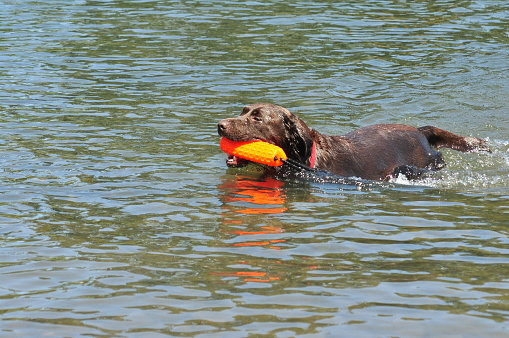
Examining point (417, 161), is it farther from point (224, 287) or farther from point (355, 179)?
point (224, 287)

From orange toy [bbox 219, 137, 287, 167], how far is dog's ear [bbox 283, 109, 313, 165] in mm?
277

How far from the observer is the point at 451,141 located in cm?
1081

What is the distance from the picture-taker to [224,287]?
5.80 meters

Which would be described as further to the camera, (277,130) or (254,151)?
(277,130)

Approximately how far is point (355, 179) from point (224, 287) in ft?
13.0

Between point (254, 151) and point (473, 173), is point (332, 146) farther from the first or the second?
point (473, 173)

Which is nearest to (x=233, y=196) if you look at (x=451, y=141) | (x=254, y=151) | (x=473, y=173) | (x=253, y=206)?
(x=253, y=206)

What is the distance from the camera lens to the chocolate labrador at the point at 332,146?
9.55 m

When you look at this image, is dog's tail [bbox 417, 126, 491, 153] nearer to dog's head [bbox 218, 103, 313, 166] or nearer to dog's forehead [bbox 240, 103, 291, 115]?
dog's head [bbox 218, 103, 313, 166]

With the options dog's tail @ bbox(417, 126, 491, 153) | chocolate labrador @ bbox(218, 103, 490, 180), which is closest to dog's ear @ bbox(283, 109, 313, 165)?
chocolate labrador @ bbox(218, 103, 490, 180)

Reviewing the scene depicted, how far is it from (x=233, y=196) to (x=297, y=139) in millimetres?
1385

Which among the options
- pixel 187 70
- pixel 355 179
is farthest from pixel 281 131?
pixel 187 70

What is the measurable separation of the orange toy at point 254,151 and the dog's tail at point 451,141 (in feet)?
7.84

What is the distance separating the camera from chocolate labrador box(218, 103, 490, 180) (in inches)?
376
